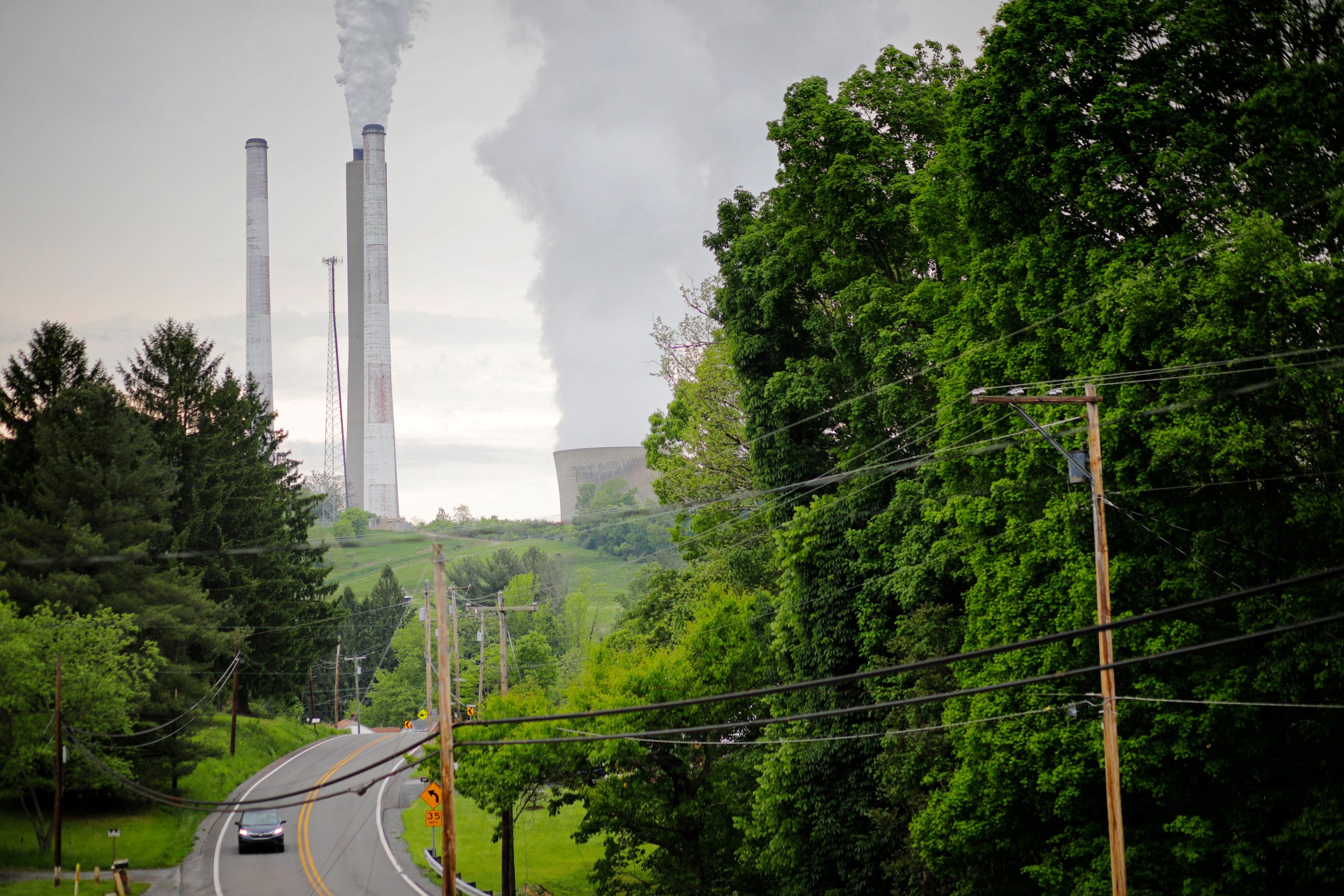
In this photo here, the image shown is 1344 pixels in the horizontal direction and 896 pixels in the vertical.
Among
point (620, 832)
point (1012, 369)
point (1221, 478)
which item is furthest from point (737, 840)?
point (1221, 478)

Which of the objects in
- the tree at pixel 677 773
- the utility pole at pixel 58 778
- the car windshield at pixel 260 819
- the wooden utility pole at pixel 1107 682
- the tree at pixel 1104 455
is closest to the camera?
the wooden utility pole at pixel 1107 682

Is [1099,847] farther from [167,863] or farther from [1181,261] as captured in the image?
[167,863]

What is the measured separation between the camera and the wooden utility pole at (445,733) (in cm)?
1499

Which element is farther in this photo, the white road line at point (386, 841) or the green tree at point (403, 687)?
the green tree at point (403, 687)

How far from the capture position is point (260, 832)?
35.5m

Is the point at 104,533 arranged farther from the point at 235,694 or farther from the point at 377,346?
the point at 377,346

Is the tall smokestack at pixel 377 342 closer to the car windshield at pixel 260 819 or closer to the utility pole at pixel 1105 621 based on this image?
the car windshield at pixel 260 819

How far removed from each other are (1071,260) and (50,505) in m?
38.2

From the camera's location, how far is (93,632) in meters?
34.8

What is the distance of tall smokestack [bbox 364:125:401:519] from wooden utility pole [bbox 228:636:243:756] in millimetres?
56566

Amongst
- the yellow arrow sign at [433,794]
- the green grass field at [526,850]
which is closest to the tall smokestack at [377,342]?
the green grass field at [526,850]

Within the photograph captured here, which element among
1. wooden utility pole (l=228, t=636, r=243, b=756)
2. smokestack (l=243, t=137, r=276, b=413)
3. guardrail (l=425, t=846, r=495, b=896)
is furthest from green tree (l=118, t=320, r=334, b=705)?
smokestack (l=243, t=137, r=276, b=413)

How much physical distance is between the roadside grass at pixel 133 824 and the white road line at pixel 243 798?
0.80 m

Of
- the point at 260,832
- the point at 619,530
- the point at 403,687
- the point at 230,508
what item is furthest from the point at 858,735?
the point at 619,530
